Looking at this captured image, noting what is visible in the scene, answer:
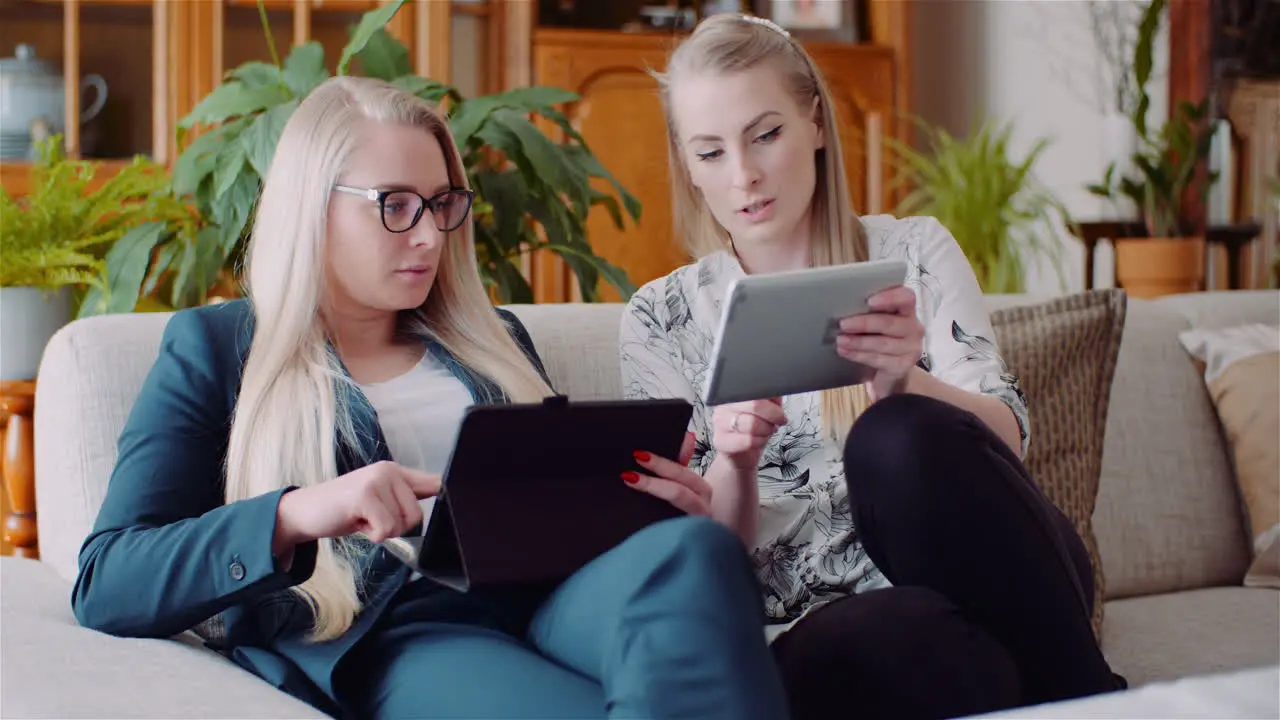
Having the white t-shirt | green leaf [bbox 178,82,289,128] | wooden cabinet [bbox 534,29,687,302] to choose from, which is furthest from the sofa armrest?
wooden cabinet [bbox 534,29,687,302]

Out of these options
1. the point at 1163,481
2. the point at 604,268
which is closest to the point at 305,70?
the point at 604,268

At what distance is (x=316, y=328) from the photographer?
133 cm

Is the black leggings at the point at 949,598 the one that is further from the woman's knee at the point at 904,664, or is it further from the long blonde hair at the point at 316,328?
the long blonde hair at the point at 316,328

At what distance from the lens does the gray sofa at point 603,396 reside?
3.39 feet

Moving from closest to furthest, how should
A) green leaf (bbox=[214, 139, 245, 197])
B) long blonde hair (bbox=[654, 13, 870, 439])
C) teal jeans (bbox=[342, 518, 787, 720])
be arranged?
1. teal jeans (bbox=[342, 518, 787, 720])
2. long blonde hair (bbox=[654, 13, 870, 439])
3. green leaf (bbox=[214, 139, 245, 197])

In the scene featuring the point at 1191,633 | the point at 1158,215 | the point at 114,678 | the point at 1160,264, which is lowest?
the point at 1191,633

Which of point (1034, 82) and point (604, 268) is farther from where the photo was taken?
point (1034, 82)

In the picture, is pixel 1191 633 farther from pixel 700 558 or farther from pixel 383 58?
pixel 383 58

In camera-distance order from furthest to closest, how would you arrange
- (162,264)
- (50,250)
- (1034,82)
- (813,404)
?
(1034,82), (162,264), (50,250), (813,404)

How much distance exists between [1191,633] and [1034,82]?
8.46 feet

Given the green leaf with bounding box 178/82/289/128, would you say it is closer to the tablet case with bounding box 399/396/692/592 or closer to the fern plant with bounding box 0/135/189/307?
the fern plant with bounding box 0/135/189/307

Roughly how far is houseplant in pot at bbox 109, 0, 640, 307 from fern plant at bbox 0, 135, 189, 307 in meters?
0.03

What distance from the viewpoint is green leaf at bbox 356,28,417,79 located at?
202 cm

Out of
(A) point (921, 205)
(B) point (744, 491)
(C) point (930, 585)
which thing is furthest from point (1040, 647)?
(A) point (921, 205)
